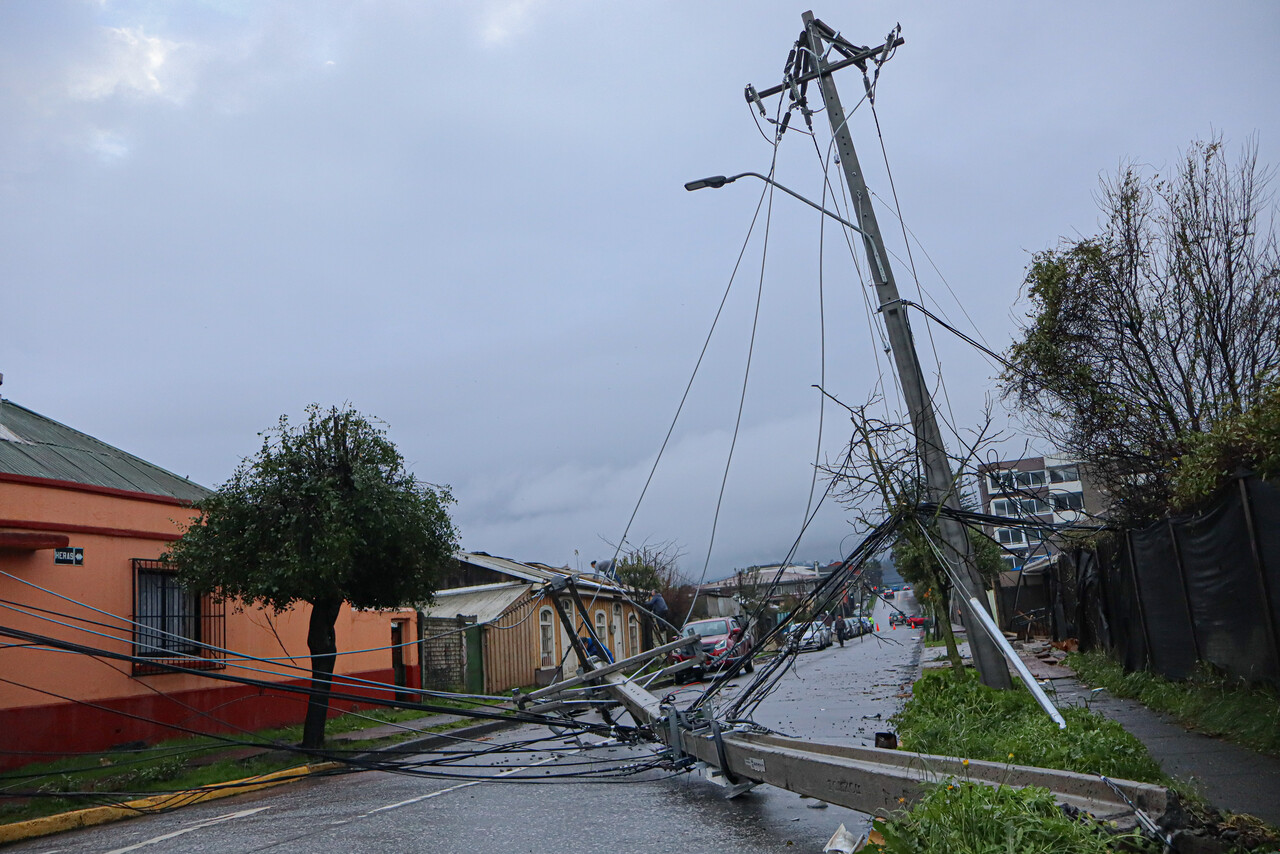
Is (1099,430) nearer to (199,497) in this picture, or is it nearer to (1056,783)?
(1056,783)

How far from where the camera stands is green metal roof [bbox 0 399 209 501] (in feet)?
52.0

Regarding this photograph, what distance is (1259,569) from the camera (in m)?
8.25

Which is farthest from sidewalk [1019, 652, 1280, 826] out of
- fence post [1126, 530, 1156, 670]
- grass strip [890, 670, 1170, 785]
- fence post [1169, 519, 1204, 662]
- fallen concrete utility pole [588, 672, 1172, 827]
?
fallen concrete utility pole [588, 672, 1172, 827]

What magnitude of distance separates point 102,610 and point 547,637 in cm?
2019

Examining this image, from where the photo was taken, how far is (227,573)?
14266mm

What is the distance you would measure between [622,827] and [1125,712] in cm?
660

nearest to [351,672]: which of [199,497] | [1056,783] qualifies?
[199,497]

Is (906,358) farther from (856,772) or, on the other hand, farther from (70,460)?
(70,460)

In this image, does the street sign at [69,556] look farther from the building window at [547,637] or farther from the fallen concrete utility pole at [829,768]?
the building window at [547,637]

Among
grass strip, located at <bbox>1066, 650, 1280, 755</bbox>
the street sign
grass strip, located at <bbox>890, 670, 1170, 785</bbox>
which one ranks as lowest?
grass strip, located at <bbox>1066, 650, 1280, 755</bbox>

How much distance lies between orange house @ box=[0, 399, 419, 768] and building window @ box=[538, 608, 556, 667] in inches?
478

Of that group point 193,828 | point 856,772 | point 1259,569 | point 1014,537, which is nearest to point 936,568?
point 1259,569

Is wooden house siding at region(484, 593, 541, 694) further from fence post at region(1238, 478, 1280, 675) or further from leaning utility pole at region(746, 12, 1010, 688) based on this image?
fence post at region(1238, 478, 1280, 675)

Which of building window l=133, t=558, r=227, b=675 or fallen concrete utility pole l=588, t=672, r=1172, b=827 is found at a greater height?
building window l=133, t=558, r=227, b=675
